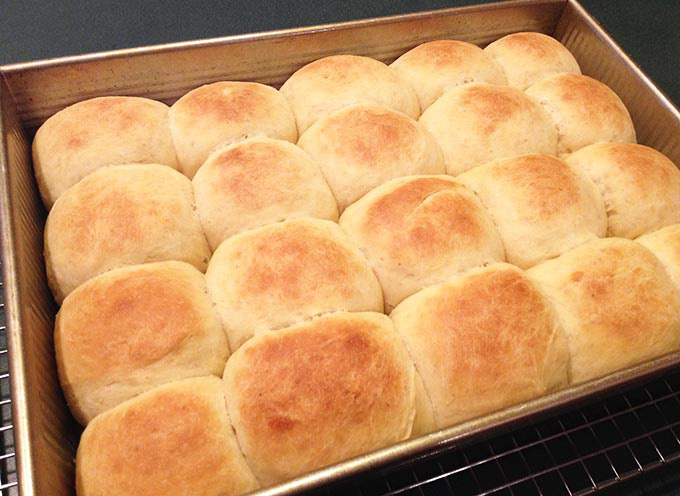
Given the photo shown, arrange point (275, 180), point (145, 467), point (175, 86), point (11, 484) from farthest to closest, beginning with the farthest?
point (175, 86) → point (275, 180) → point (11, 484) → point (145, 467)

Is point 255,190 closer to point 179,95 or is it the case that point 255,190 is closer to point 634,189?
point 179,95

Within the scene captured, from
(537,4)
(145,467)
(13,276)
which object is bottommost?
(145,467)

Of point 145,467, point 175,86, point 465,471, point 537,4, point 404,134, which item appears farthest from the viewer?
point 537,4

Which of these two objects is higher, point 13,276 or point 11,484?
point 13,276

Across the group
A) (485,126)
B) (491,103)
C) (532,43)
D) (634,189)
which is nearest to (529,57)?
(532,43)

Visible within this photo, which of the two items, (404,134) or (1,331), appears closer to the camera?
(1,331)

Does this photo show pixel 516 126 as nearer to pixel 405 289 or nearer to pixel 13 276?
pixel 405 289

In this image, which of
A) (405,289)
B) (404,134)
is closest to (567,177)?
(404,134)
